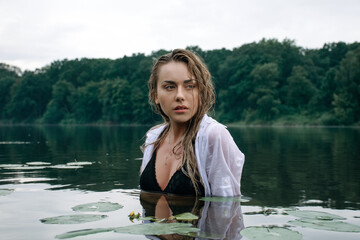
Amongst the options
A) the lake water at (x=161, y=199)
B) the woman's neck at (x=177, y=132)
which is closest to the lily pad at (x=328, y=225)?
the lake water at (x=161, y=199)

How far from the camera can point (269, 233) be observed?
2918 mm

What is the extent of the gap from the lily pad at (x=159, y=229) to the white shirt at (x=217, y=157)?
2.49 feet

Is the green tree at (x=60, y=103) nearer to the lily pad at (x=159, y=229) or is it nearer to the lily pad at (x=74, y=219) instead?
the lily pad at (x=74, y=219)

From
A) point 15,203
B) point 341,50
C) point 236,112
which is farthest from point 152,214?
point 341,50

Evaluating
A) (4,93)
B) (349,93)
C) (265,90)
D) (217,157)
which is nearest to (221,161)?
(217,157)

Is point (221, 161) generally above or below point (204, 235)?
above

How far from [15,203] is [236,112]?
65.1 m

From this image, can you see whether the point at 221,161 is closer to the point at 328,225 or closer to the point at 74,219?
the point at 328,225

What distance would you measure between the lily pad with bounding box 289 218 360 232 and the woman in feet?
2.35

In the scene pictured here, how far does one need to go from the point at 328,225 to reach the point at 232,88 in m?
67.2

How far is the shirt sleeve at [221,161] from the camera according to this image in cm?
368

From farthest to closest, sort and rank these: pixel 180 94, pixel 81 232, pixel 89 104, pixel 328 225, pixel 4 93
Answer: pixel 4 93 < pixel 89 104 < pixel 180 94 < pixel 328 225 < pixel 81 232

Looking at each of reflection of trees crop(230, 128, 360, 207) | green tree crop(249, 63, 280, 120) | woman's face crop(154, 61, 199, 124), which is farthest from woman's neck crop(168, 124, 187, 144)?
green tree crop(249, 63, 280, 120)

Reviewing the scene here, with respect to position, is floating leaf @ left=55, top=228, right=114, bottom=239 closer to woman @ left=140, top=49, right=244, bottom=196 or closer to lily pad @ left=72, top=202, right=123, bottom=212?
lily pad @ left=72, top=202, right=123, bottom=212
